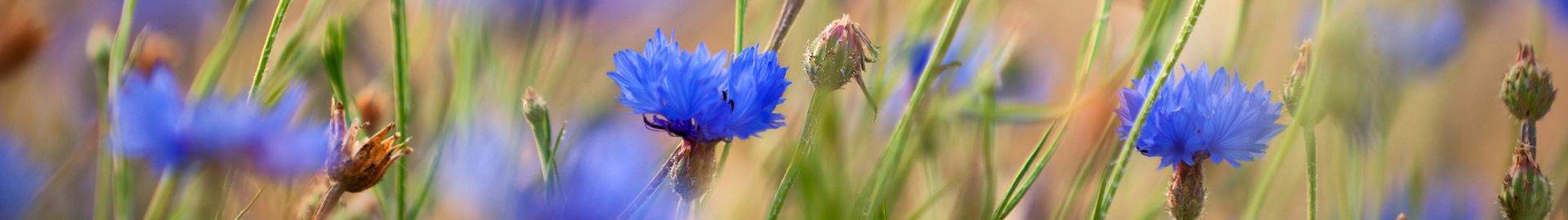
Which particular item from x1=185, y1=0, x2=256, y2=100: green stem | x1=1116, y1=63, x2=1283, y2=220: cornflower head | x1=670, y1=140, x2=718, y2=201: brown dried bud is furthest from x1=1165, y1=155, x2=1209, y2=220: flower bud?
x1=185, y1=0, x2=256, y2=100: green stem

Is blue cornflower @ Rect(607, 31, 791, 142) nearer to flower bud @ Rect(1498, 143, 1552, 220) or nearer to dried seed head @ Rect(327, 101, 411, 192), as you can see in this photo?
dried seed head @ Rect(327, 101, 411, 192)

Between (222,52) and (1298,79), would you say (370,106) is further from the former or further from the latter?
(1298,79)

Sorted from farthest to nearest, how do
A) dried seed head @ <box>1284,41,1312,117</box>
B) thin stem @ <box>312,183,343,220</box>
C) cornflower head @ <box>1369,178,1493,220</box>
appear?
cornflower head @ <box>1369,178,1493,220</box> < dried seed head @ <box>1284,41,1312,117</box> < thin stem @ <box>312,183,343,220</box>

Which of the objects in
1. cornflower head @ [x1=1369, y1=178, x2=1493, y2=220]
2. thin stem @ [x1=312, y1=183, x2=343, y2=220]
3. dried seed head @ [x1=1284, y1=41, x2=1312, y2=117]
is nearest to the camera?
thin stem @ [x1=312, y1=183, x2=343, y2=220]

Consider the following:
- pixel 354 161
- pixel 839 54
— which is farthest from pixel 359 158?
pixel 839 54

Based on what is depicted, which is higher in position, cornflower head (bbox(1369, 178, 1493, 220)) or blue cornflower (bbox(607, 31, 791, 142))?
blue cornflower (bbox(607, 31, 791, 142))

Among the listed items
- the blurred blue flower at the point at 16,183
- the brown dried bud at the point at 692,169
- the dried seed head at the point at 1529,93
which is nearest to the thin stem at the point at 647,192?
the brown dried bud at the point at 692,169
